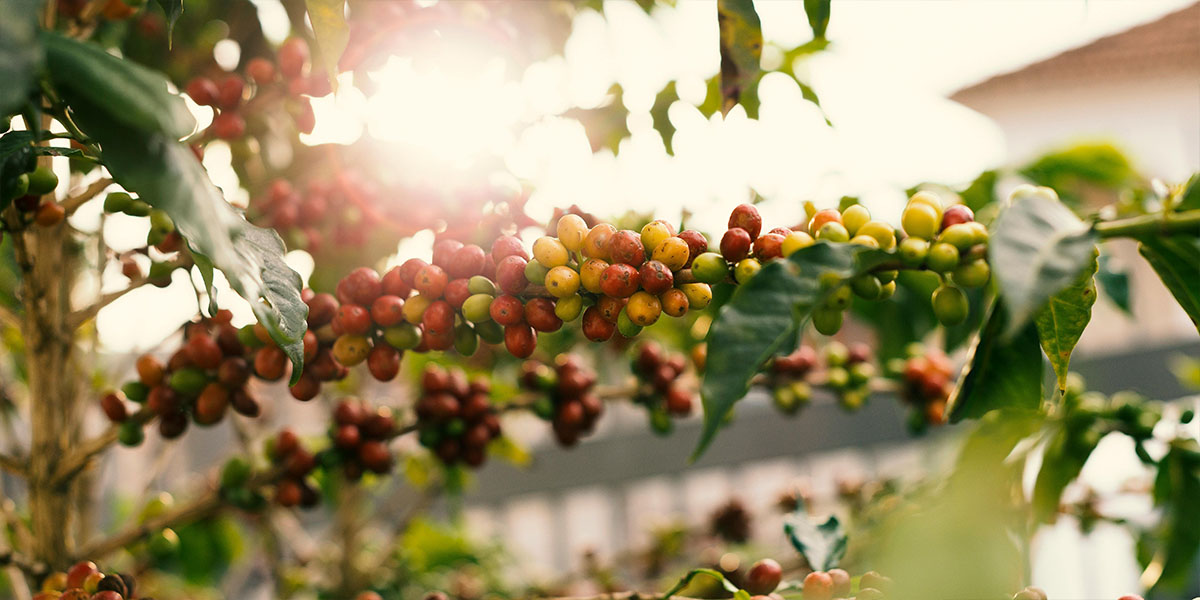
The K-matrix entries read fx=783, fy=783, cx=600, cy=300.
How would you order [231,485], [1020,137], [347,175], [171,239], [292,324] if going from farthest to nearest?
[1020,137], [347,175], [231,485], [171,239], [292,324]

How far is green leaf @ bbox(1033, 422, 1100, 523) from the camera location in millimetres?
659

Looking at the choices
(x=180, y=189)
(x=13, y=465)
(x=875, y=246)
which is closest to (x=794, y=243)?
(x=875, y=246)

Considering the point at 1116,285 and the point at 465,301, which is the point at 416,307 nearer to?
the point at 465,301

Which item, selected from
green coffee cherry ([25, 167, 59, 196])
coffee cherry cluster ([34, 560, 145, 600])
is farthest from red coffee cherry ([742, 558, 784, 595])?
green coffee cherry ([25, 167, 59, 196])

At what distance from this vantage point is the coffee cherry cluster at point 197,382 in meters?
0.54

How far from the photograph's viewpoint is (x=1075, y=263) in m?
0.27

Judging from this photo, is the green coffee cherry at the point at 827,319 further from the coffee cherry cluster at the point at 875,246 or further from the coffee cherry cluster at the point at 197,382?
the coffee cherry cluster at the point at 197,382

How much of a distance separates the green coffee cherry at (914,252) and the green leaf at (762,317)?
42 mm

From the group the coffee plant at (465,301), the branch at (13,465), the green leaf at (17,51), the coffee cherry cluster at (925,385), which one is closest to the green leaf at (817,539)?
the coffee plant at (465,301)

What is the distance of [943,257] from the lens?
1.18 feet

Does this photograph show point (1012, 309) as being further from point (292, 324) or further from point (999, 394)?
point (292, 324)

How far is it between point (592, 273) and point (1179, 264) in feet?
0.89

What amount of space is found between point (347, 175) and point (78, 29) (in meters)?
0.24

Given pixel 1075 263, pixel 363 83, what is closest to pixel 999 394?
pixel 1075 263
